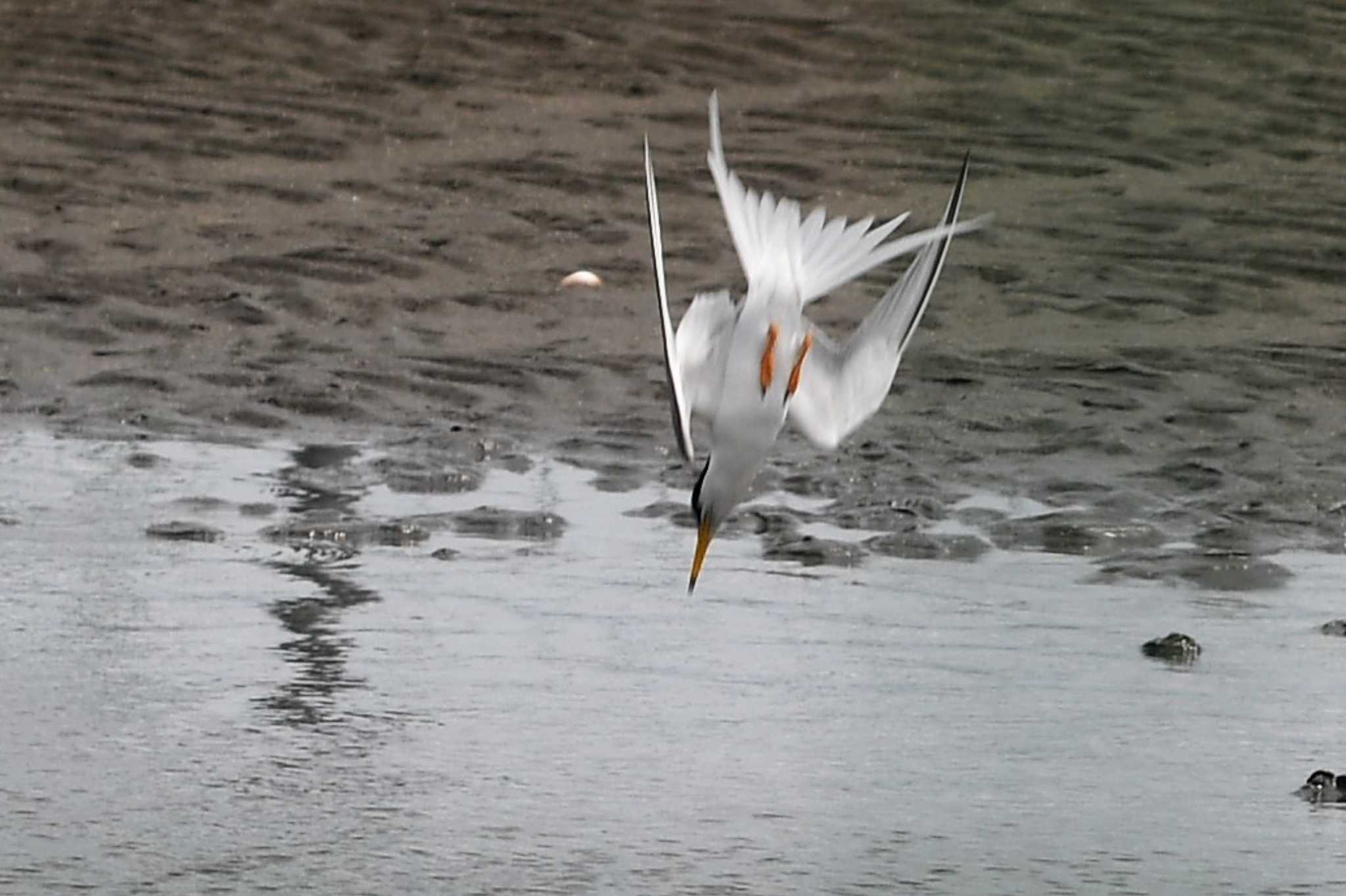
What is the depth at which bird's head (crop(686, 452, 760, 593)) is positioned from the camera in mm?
4730

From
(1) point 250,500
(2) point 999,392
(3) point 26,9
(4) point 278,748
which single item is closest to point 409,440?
(1) point 250,500

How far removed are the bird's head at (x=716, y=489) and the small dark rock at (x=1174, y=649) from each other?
1361 mm

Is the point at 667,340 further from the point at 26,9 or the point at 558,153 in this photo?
the point at 26,9

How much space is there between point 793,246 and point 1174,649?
1550 millimetres

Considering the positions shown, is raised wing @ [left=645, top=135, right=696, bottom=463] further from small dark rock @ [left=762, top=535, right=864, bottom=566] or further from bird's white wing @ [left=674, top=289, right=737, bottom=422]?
small dark rock @ [left=762, top=535, right=864, bottom=566]

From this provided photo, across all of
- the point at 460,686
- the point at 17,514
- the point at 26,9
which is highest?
the point at 26,9

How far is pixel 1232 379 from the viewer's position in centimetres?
845

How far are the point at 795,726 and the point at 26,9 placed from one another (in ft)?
27.0

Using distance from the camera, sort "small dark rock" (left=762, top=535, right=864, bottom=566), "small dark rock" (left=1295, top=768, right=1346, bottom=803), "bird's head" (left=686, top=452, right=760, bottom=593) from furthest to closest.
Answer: "small dark rock" (left=762, top=535, right=864, bottom=566), "small dark rock" (left=1295, top=768, right=1346, bottom=803), "bird's head" (left=686, top=452, right=760, bottom=593)

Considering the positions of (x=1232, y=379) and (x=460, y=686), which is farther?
(x=1232, y=379)

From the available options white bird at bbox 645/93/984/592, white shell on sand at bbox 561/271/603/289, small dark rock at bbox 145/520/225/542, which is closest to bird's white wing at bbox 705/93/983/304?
white bird at bbox 645/93/984/592

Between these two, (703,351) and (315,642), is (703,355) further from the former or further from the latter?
(315,642)

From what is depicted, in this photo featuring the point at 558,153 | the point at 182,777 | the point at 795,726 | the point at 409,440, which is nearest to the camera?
the point at 182,777

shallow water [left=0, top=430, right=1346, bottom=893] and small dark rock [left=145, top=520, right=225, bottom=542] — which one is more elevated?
small dark rock [left=145, top=520, right=225, bottom=542]
